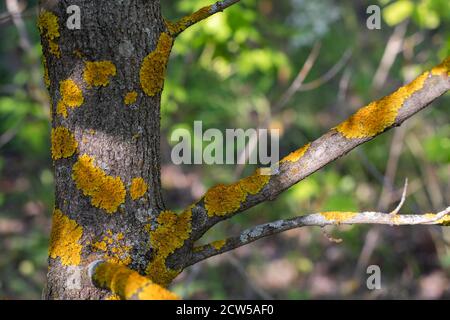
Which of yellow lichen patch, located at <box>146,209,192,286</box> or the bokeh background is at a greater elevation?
the bokeh background

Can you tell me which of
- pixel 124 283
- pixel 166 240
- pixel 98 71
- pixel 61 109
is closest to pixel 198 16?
pixel 98 71

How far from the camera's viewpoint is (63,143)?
49.9 inches

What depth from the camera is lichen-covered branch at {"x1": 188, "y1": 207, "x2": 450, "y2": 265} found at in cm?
120

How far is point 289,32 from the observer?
354 centimetres

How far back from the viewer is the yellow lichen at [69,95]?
4.10 ft

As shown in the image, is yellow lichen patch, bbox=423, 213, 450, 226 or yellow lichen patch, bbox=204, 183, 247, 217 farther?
yellow lichen patch, bbox=204, 183, 247, 217

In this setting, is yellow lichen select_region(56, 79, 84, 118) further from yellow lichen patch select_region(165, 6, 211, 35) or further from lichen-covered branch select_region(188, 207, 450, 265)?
lichen-covered branch select_region(188, 207, 450, 265)

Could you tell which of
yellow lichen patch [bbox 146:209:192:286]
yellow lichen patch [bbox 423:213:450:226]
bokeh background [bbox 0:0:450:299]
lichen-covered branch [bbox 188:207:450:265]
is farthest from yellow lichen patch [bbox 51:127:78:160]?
bokeh background [bbox 0:0:450:299]

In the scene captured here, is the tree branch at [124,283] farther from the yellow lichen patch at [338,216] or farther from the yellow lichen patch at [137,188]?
the yellow lichen patch at [338,216]

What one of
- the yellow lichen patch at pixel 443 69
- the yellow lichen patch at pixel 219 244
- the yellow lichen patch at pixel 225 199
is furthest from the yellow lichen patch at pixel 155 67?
the yellow lichen patch at pixel 443 69

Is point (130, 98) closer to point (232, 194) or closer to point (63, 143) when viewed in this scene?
point (63, 143)

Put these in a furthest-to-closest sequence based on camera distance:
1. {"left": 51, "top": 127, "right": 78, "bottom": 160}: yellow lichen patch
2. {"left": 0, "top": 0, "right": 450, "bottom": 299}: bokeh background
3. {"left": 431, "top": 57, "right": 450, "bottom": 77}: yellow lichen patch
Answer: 1. {"left": 0, "top": 0, "right": 450, "bottom": 299}: bokeh background
2. {"left": 51, "top": 127, "right": 78, "bottom": 160}: yellow lichen patch
3. {"left": 431, "top": 57, "right": 450, "bottom": 77}: yellow lichen patch

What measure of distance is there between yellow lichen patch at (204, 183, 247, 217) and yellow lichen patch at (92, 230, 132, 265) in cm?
22

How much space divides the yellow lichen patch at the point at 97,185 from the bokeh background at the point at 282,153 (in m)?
1.94
